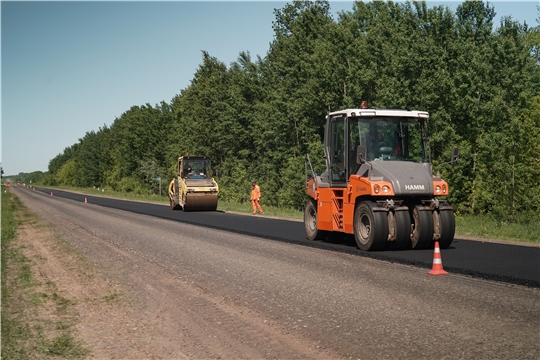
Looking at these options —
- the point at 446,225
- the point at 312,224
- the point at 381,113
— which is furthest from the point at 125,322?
the point at 312,224

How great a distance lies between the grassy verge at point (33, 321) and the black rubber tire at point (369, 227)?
21.8ft

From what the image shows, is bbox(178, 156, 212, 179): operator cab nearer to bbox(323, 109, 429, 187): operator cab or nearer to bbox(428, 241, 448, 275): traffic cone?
bbox(323, 109, 429, 187): operator cab

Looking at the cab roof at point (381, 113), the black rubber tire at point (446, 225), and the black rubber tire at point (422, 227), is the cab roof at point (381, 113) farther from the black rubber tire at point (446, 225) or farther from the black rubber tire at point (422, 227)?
the black rubber tire at point (446, 225)

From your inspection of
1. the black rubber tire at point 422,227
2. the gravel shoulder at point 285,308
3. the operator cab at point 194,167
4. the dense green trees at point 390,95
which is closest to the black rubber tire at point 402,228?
the black rubber tire at point 422,227

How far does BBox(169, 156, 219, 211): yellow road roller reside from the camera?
3253 centimetres

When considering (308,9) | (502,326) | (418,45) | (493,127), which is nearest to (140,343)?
(502,326)

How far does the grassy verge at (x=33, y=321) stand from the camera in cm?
619

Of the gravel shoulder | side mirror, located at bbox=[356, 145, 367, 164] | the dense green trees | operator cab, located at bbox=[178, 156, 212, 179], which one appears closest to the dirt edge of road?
the gravel shoulder

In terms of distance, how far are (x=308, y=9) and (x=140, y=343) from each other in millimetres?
54162

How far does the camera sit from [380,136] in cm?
1412

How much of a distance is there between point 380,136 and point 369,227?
2237mm

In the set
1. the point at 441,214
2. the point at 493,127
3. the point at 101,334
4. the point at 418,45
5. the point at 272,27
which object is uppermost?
the point at 272,27

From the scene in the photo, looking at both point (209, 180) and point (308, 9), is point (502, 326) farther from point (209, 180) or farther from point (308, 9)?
point (308, 9)

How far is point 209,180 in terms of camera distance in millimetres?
33250
